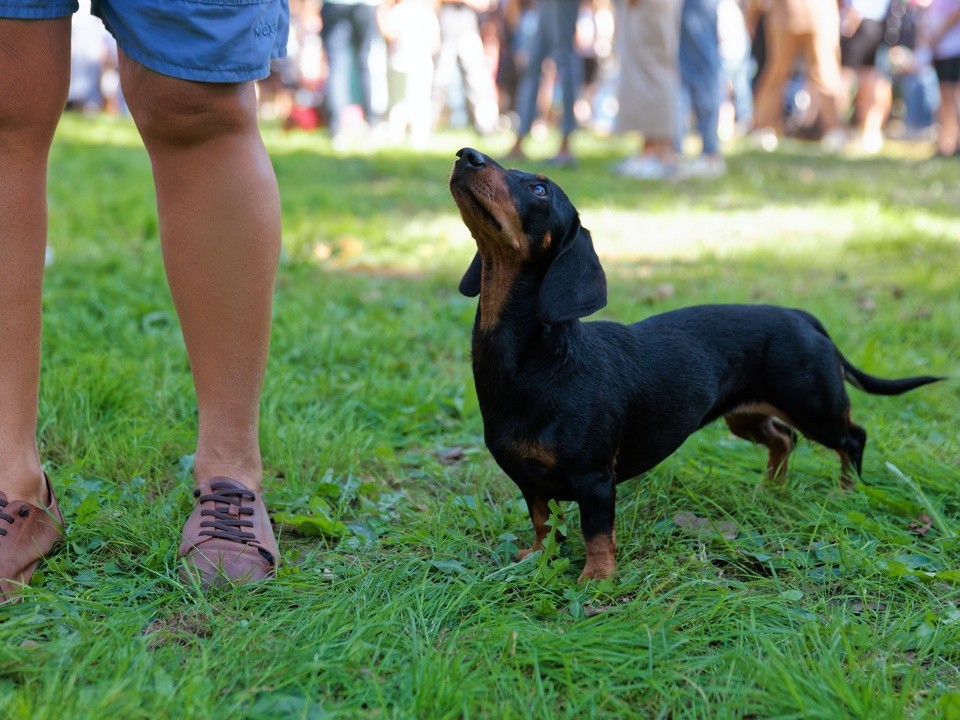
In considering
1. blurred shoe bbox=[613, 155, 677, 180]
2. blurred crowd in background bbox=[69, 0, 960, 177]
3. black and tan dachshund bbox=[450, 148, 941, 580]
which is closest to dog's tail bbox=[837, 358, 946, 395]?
black and tan dachshund bbox=[450, 148, 941, 580]

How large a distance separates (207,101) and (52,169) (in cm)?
630

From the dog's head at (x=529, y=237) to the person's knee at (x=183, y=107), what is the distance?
1.58ft

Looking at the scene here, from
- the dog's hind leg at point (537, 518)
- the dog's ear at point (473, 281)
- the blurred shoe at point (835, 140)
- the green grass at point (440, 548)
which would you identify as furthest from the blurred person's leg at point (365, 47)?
the dog's hind leg at point (537, 518)

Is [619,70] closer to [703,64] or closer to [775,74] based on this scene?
[703,64]

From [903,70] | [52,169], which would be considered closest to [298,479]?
[52,169]

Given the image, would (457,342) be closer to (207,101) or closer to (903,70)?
(207,101)

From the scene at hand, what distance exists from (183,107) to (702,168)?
716 centimetres

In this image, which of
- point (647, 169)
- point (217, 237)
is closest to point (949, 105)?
point (647, 169)

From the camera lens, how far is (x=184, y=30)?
6.51ft

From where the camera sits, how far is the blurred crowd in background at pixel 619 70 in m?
8.60

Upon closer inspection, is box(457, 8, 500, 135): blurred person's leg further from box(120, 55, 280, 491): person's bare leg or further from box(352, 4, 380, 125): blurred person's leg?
box(120, 55, 280, 491): person's bare leg

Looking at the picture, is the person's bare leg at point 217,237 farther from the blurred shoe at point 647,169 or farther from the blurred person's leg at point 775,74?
the blurred person's leg at point 775,74

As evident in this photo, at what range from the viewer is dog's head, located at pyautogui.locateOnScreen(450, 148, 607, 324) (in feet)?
6.93

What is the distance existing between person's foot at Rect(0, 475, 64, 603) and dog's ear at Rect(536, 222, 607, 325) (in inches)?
45.9
